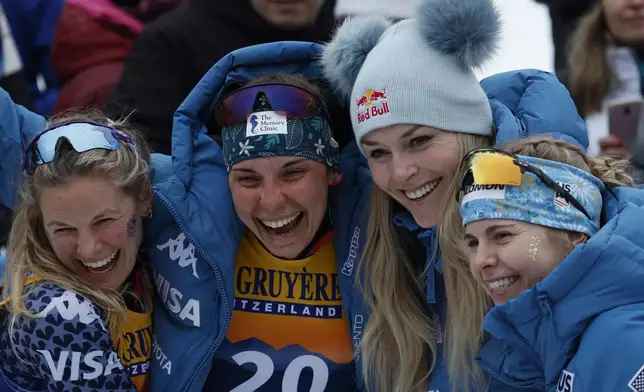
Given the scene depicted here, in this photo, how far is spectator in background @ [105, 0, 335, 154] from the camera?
3.68 metres

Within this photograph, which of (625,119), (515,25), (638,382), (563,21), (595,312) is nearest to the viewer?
(638,382)

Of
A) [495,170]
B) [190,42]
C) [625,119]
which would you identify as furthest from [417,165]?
[190,42]

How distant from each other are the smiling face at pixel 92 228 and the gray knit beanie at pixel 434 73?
0.76m

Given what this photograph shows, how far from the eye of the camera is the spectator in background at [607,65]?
366 cm

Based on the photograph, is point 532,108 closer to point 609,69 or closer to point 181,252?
point 609,69

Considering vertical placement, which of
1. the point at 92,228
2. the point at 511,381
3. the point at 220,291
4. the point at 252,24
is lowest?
the point at 511,381

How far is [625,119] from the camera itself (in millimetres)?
3623

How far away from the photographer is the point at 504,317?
7.76ft

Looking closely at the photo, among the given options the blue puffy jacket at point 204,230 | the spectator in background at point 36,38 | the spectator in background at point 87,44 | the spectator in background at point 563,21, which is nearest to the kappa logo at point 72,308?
the blue puffy jacket at point 204,230

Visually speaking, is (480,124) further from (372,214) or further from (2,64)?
(2,64)

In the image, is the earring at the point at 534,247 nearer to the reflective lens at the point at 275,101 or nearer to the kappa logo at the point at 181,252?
the reflective lens at the point at 275,101

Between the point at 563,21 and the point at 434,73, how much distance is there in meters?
1.82

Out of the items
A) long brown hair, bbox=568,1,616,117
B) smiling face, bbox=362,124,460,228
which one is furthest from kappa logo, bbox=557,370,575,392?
long brown hair, bbox=568,1,616,117

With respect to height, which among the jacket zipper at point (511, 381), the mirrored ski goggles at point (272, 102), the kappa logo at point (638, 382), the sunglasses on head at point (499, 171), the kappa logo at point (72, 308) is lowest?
the jacket zipper at point (511, 381)
